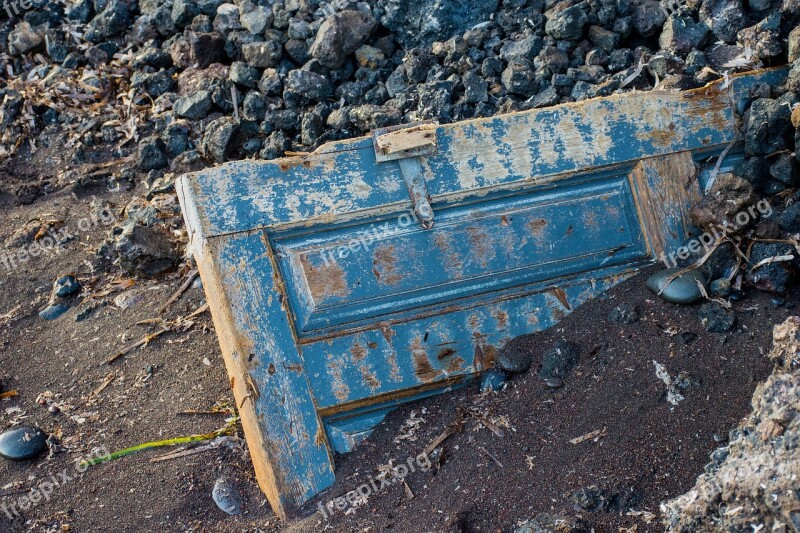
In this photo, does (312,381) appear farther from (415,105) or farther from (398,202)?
(415,105)

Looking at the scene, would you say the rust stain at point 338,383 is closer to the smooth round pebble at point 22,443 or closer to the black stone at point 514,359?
the black stone at point 514,359

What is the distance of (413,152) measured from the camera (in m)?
3.39

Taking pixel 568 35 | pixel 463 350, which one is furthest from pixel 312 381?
pixel 568 35

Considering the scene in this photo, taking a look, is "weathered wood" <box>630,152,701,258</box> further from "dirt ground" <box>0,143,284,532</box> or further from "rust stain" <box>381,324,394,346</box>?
"dirt ground" <box>0,143,284,532</box>

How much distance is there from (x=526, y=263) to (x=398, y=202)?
57 centimetres

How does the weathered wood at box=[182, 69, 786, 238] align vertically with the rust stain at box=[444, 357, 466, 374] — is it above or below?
above

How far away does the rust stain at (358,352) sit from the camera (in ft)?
10.9

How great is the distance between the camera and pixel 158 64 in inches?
218
